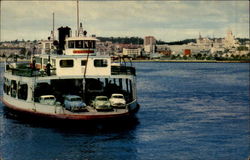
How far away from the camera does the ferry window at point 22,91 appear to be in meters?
49.7

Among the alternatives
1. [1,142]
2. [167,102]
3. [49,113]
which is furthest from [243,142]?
[167,102]

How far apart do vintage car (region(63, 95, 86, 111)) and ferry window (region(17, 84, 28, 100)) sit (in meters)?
6.57

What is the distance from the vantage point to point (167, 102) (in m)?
70.1

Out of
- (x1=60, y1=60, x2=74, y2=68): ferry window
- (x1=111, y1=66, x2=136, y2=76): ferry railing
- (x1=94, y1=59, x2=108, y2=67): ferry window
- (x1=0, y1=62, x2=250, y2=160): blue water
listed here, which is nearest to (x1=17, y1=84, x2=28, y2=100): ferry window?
(x1=0, y1=62, x2=250, y2=160): blue water

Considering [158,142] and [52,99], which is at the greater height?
[52,99]

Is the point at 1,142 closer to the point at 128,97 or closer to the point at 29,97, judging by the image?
the point at 29,97

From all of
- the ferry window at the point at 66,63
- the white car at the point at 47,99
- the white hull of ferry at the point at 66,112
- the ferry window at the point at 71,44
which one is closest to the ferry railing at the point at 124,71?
the white hull of ferry at the point at 66,112

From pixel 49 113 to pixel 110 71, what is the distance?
29.2 feet

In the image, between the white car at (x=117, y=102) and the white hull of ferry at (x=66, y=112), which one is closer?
the white hull of ferry at (x=66, y=112)

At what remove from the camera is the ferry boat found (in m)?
42.9

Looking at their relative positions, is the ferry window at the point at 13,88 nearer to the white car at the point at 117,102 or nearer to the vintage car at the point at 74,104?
the vintage car at the point at 74,104

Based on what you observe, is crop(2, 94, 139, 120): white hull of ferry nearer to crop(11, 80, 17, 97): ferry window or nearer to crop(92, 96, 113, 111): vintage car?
crop(92, 96, 113, 111): vintage car

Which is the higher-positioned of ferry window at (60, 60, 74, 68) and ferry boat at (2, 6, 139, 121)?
ferry window at (60, 60, 74, 68)

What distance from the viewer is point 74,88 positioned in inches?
2040
